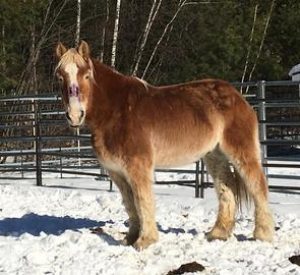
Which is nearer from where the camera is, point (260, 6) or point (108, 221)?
point (108, 221)

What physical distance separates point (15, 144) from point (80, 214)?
22.3 feet

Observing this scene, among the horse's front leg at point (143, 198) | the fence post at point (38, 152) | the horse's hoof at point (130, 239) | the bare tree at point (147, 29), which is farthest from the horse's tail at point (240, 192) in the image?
the bare tree at point (147, 29)

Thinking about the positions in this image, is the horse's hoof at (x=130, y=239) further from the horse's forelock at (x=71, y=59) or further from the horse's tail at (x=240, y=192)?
the horse's forelock at (x=71, y=59)

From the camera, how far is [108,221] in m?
8.52

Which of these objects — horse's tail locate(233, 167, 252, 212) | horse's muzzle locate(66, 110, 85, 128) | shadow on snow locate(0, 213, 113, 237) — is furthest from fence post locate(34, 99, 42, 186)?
horse's muzzle locate(66, 110, 85, 128)

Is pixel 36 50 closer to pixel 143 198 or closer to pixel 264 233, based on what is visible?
pixel 143 198

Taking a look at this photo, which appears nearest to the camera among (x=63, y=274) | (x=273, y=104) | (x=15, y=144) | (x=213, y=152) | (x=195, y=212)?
(x=63, y=274)

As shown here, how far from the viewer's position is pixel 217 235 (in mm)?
7035

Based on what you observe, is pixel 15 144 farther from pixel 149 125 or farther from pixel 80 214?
pixel 149 125

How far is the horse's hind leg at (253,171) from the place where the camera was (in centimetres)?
692

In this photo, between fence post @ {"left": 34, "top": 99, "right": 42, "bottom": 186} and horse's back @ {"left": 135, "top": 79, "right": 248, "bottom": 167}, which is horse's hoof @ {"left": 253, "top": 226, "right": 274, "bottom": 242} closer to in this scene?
horse's back @ {"left": 135, "top": 79, "right": 248, "bottom": 167}

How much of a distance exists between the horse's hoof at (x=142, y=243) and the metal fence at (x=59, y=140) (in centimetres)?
380

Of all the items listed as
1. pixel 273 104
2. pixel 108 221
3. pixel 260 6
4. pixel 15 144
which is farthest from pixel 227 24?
pixel 108 221

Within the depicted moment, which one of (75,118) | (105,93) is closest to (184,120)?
(105,93)
